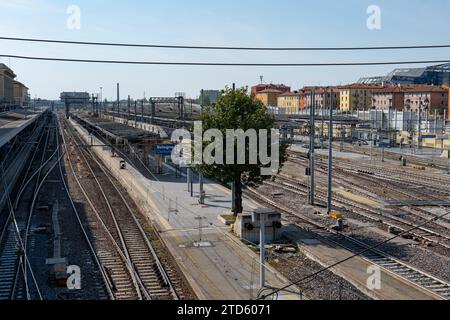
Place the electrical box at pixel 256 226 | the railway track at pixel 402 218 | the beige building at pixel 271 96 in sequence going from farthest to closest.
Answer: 1. the beige building at pixel 271 96
2. the railway track at pixel 402 218
3. the electrical box at pixel 256 226

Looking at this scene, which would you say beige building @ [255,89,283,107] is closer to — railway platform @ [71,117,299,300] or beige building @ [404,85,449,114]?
beige building @ [404,85,449,114]

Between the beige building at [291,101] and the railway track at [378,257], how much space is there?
292 ft

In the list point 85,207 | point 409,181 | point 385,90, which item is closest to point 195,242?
point 85,207

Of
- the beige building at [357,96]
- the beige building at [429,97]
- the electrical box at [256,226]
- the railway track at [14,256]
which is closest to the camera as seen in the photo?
the railway track at [14,256]

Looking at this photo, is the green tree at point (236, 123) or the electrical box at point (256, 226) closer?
the electrical box at point (256, 226)

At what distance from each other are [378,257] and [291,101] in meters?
100

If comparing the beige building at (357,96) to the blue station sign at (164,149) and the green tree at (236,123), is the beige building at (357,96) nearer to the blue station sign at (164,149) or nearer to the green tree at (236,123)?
the blue station sign at (164,149)

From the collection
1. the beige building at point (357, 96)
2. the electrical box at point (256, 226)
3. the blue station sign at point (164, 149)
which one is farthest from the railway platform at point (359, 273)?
the beige building at point (357, 96)

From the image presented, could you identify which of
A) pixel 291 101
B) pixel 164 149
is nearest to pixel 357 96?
pixel 291 101

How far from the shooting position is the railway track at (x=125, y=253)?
40.8ft

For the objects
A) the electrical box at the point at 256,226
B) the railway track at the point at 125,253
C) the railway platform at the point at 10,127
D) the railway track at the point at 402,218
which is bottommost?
the railway track at the point at 125,253

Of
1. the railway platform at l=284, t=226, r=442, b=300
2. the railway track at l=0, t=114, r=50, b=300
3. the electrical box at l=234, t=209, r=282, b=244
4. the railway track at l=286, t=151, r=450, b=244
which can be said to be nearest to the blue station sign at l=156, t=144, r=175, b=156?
the railway track at l=286, t=151, r=450, b=244

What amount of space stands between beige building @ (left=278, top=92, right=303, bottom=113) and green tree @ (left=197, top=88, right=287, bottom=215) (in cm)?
8919
